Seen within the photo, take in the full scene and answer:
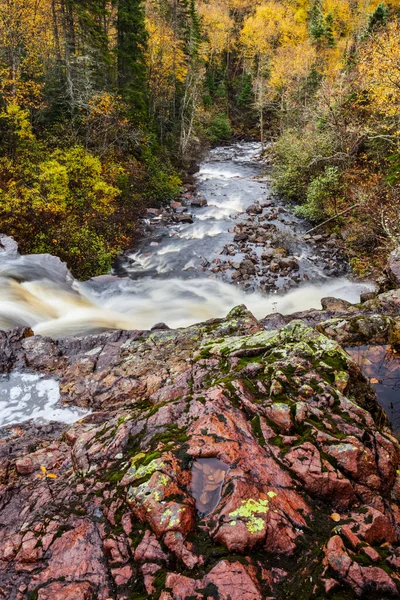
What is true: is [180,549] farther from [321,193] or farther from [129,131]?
[129,131]

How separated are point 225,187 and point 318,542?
86.3 ft

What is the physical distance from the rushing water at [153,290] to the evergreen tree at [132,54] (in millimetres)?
10870

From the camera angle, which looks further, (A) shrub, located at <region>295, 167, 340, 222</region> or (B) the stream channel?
(A) shrub, located at <region>295, 167, 340, 222</region>

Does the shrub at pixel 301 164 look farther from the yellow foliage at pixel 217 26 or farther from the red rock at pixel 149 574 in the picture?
the yellow foliage at pixel 217 26

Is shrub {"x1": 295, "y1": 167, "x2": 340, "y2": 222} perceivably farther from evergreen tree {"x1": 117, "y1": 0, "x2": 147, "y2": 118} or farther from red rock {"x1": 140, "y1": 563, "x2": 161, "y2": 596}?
red rock {"x1": 140, "y1": 563, "x2": 161, "y2": 596}

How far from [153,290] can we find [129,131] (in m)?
13.3

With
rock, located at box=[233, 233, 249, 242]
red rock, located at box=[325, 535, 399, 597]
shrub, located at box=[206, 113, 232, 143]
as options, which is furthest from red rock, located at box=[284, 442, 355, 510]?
shrub, located at box=[206, 113, 232, 143]

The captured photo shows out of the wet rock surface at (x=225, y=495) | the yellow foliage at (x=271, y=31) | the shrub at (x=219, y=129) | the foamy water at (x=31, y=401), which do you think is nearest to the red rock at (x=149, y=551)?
the wet rock surface at (x=225, y=495)

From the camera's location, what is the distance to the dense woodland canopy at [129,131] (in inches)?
586

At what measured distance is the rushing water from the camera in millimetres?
10578

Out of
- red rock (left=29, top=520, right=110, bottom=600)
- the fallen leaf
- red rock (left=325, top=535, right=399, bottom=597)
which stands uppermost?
red rock (left=325, top=535, right=399, bottom=597)

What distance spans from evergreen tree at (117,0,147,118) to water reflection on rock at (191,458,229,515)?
25803 mm

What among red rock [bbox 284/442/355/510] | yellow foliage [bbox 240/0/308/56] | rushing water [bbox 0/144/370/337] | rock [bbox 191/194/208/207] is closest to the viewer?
red rock [bbox 284/442/355/510]

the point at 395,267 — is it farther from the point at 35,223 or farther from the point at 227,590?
the point at 35,223
